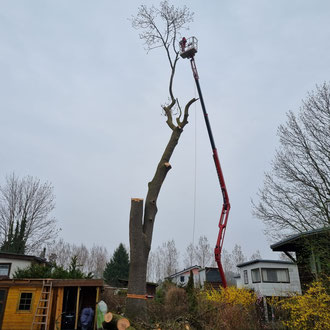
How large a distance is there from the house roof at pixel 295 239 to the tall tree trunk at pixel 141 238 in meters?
6.44

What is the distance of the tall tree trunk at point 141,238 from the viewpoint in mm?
9531

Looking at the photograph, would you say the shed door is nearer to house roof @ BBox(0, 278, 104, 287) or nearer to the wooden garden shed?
the wooden garden shed

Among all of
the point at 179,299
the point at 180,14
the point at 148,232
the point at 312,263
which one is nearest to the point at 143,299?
the point at 148,232

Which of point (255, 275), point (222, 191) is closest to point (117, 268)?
point (255, 275)

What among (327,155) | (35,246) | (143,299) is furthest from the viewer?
(35,246)

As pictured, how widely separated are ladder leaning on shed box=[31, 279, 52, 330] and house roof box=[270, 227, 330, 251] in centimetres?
1053

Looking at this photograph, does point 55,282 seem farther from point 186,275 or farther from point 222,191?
point 186,275

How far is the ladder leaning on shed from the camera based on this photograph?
10696 mm

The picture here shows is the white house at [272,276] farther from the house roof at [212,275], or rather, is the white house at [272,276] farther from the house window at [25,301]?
the house window at [25,301]

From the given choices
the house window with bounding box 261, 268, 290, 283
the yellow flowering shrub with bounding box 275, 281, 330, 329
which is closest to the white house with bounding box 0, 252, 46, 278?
the house window with bounding box 261, 268, 290, 283

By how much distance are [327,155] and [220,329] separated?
9.06 m

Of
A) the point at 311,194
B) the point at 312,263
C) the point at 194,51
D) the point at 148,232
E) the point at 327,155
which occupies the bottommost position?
the point at 312,263

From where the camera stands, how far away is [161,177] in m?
11.8

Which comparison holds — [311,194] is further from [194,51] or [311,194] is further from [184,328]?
[194,51]
